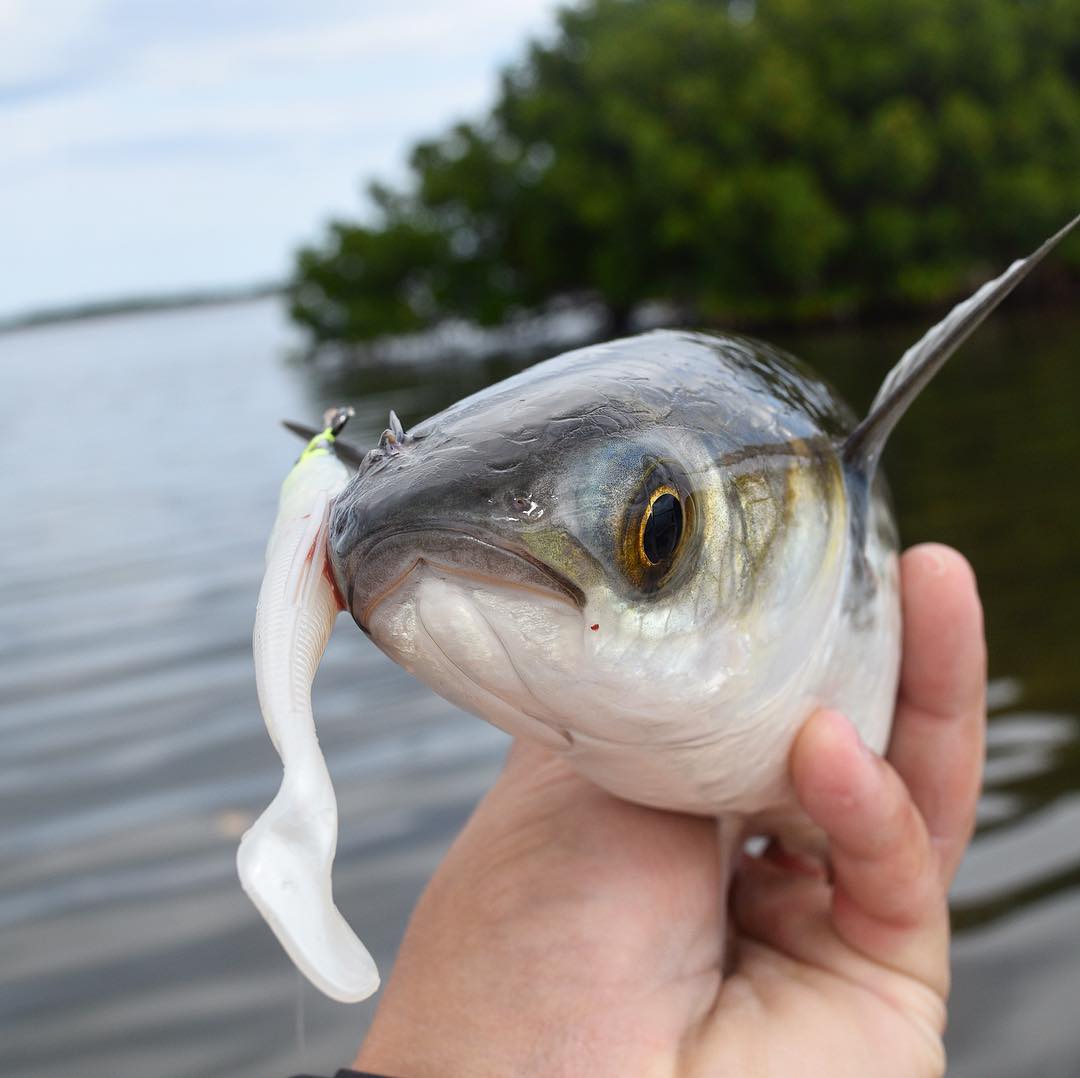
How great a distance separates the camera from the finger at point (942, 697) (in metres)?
2.06

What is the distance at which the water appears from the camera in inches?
126

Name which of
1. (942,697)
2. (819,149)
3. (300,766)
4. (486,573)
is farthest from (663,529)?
(819,149)

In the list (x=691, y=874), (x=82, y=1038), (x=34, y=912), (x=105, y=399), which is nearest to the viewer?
(x=691, y=874)

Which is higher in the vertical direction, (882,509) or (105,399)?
(882,509)

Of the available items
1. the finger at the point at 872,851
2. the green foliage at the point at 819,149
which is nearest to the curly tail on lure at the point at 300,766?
the finger at the point at 872,851

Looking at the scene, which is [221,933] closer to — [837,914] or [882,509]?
[837,914]

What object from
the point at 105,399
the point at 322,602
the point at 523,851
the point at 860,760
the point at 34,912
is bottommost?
the point at 105,399

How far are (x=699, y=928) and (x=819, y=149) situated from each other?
30803 millimetres

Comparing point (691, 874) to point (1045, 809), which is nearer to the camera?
point (691, 874)

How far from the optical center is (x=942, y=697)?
2.12 m

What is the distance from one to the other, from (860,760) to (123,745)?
14.5 feet

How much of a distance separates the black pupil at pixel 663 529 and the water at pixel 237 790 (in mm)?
781

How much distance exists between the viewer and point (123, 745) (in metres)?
5.39

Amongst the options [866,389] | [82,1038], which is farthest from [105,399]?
[82,1038]
